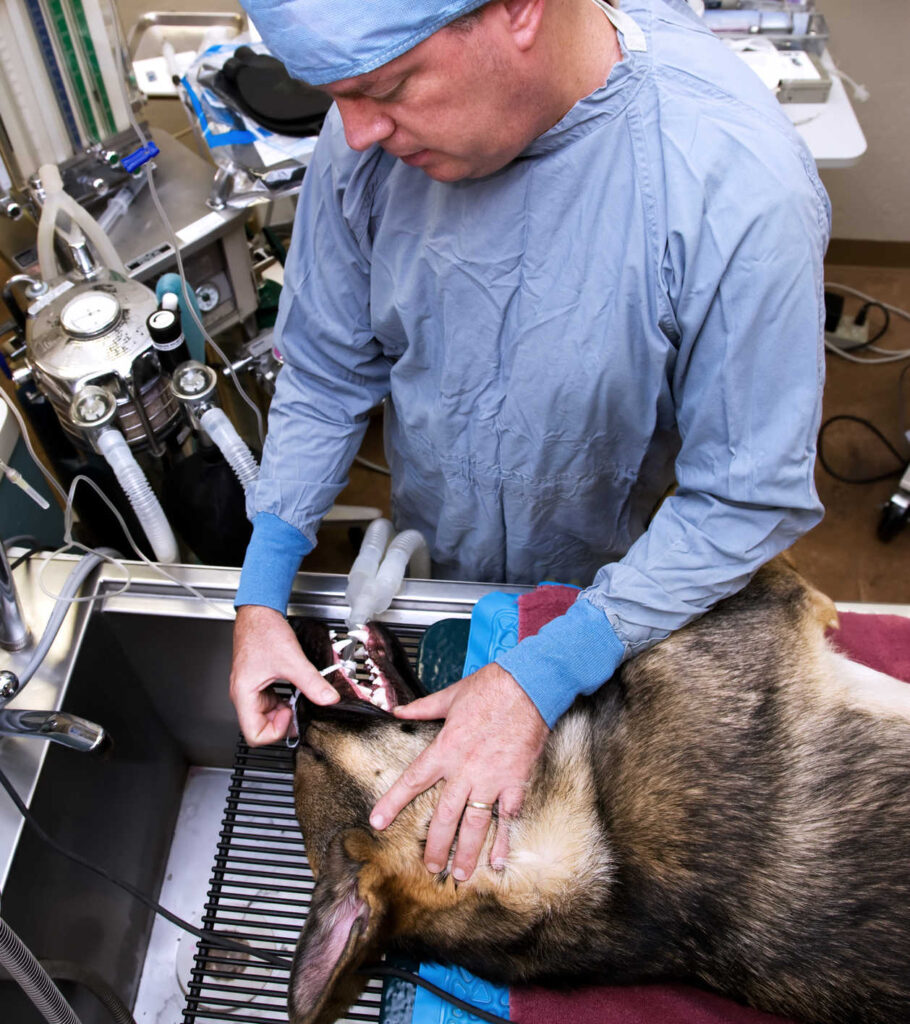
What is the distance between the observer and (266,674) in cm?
115

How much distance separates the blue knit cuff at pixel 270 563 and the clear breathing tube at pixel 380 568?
103mm

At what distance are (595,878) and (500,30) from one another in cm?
99

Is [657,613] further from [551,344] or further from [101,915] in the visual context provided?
[101,915]

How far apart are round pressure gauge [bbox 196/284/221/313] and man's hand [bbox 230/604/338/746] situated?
0.98 metres

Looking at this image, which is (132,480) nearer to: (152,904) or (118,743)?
(118,743)

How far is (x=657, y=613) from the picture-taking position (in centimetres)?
106

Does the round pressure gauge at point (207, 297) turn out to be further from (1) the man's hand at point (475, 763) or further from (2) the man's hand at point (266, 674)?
(1) the man's hand at point (475, 763)

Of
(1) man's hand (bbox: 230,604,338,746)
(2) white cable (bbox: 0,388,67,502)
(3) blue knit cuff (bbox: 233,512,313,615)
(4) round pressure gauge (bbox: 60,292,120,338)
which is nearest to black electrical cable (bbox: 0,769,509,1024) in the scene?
(1) man's hand (bbox: 230,604,338,746)

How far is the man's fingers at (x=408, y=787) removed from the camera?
1052 mm

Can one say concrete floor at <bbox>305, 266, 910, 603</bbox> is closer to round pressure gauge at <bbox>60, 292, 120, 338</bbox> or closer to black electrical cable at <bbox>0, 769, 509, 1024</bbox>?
round pressure gauge at <bbox>60, 292, 120, 338</bbox>

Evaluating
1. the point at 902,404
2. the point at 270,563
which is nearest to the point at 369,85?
the point at 270,563

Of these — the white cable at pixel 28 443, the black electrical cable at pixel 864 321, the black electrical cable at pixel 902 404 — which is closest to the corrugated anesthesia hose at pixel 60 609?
the white cable at pixel 28 443

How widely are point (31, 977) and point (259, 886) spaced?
296mm

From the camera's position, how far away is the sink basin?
1.15 m
